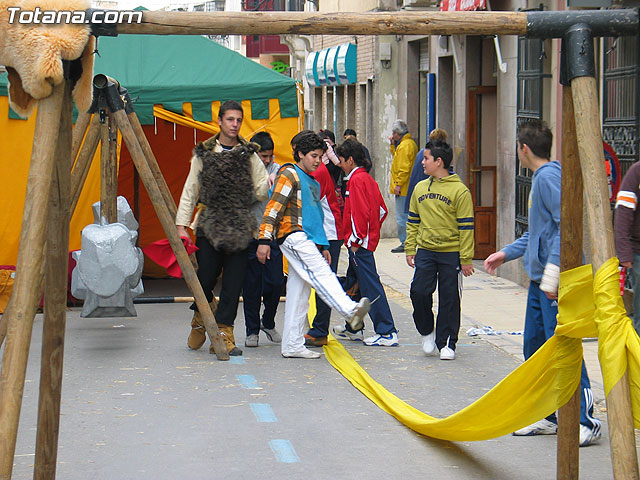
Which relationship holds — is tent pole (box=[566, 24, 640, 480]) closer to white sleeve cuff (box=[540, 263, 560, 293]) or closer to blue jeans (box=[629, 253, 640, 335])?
white sleeve cuff (box=[540, 263, 560, 293])

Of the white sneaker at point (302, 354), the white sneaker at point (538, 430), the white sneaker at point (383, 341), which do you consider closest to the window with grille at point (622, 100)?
the white sneaker at point (383, 341)

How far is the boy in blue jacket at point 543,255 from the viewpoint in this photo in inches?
252

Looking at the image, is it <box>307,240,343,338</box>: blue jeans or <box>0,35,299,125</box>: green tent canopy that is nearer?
<box>307,240,343,338</box>: blue jeans

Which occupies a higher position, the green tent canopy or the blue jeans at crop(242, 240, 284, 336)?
the green tent canopy

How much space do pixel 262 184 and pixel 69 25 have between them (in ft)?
15.1

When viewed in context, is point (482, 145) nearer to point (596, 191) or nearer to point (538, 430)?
point (538, 430)

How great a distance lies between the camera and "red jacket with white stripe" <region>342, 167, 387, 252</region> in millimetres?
9672

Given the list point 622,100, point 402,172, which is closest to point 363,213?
point 622,100

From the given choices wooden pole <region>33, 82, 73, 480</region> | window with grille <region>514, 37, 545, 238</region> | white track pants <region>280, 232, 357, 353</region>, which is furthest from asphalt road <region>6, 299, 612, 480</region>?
window with grille <region>514, 37, 545, 238</region>

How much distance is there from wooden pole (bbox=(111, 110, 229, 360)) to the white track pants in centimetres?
58

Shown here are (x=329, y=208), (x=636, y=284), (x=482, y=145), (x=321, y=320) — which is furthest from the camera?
(x=482, y=145)

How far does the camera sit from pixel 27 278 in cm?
438

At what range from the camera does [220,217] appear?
9016 millimetres

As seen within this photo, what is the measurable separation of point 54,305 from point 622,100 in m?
7.42
